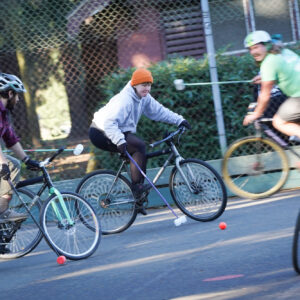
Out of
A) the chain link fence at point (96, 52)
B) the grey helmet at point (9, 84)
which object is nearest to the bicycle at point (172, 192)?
the chain link fence at point (96, 52)

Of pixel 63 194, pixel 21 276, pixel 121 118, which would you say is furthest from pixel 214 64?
pixel 21 276

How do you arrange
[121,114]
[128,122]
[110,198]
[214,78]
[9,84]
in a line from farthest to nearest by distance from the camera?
[214,78] → [110,198] → [128,122] → [121,114] → [9,84]

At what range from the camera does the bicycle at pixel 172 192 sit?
6832 millimetres

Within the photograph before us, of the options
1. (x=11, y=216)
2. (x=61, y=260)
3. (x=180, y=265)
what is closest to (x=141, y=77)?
(x=11, y=216)

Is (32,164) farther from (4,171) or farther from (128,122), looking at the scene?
(128,122)

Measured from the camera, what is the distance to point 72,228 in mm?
6008

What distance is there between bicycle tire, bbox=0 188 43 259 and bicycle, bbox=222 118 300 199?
266cm

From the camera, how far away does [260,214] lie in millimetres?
7004

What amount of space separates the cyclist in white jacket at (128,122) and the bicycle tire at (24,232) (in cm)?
110

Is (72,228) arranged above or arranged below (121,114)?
below

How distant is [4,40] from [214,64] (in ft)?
11.6

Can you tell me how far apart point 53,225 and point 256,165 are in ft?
9.69

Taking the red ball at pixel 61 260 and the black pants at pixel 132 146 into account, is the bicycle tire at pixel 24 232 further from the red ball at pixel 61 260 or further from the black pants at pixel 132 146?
the black pants at pixel 132 146

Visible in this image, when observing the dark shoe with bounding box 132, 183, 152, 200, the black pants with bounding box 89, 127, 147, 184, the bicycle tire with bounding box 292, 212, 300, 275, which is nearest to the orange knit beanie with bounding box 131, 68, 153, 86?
the black pants with bounding box 89, 127, 147, 184
